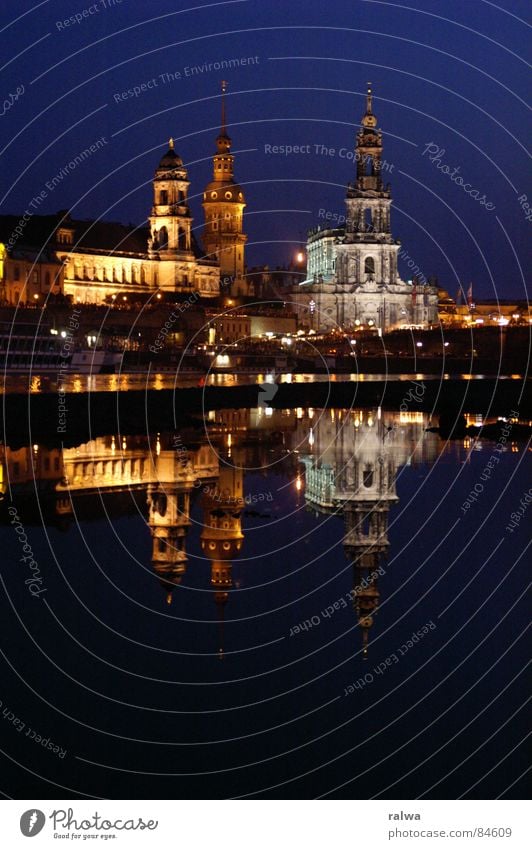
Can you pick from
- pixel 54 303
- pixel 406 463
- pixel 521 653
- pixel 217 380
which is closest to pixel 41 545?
pixel 521 653

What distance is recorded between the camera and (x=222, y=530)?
94.2 feet

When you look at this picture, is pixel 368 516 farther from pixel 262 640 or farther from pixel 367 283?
pixel 367 283

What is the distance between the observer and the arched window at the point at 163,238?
139575mm

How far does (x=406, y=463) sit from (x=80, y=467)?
9.72 metres

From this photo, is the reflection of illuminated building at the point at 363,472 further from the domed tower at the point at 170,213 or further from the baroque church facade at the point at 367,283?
the baroque church facade at the point at 367,283

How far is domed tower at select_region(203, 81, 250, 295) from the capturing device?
486ft

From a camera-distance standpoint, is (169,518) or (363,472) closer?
(169,518)

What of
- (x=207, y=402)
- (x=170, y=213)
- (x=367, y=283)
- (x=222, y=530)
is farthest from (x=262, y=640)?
(x=367, y=283)
